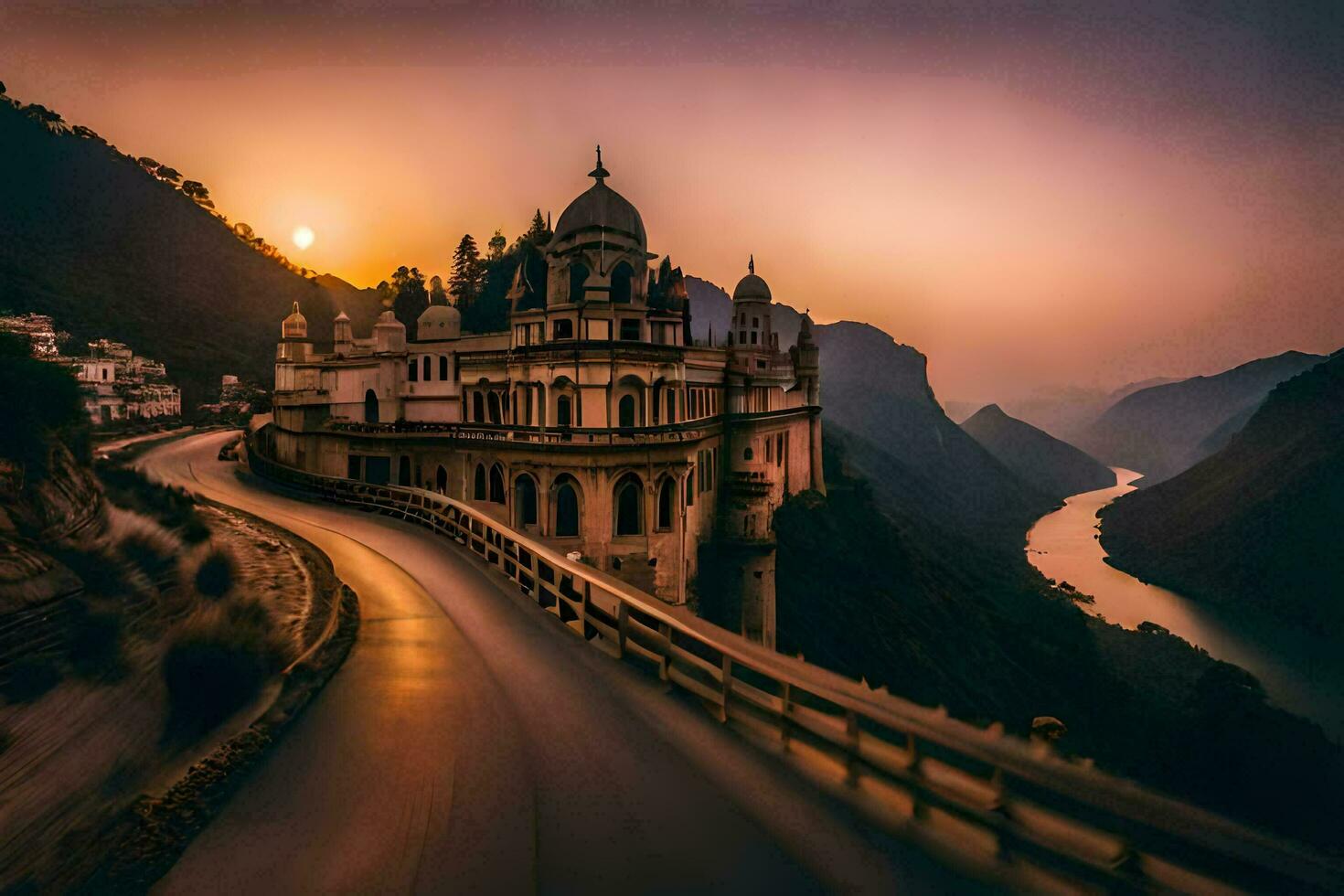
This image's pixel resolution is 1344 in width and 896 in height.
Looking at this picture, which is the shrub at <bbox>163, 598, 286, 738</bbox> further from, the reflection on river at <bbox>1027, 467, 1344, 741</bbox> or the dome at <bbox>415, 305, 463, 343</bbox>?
the reflection on river at <bbox>1027, 467, 1344, 741</bbox>

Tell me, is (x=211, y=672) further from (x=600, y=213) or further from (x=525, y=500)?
(x=600, y=213)

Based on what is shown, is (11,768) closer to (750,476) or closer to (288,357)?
(750,476)

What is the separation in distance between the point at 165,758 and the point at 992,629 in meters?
74.5

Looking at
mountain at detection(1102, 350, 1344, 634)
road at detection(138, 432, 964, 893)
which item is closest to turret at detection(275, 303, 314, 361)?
road at detection(138, 432, 964, 893)

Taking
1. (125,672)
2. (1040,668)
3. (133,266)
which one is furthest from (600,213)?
(133,266)

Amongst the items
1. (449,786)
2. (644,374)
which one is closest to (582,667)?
(449,786)

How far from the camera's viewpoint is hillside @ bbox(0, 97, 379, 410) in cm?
6588

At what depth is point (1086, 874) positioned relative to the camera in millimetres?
4035

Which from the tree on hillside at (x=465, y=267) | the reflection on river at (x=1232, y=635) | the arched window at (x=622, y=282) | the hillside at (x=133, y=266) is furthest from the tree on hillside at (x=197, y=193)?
the reflection on river at (x=1232, y=635)

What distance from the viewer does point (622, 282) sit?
39.5 m

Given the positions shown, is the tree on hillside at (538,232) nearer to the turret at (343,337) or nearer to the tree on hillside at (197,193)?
the turret at (343,337)

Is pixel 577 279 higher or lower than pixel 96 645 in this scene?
higher

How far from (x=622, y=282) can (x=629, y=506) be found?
653 inches

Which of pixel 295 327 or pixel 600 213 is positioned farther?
pixel 295 327
